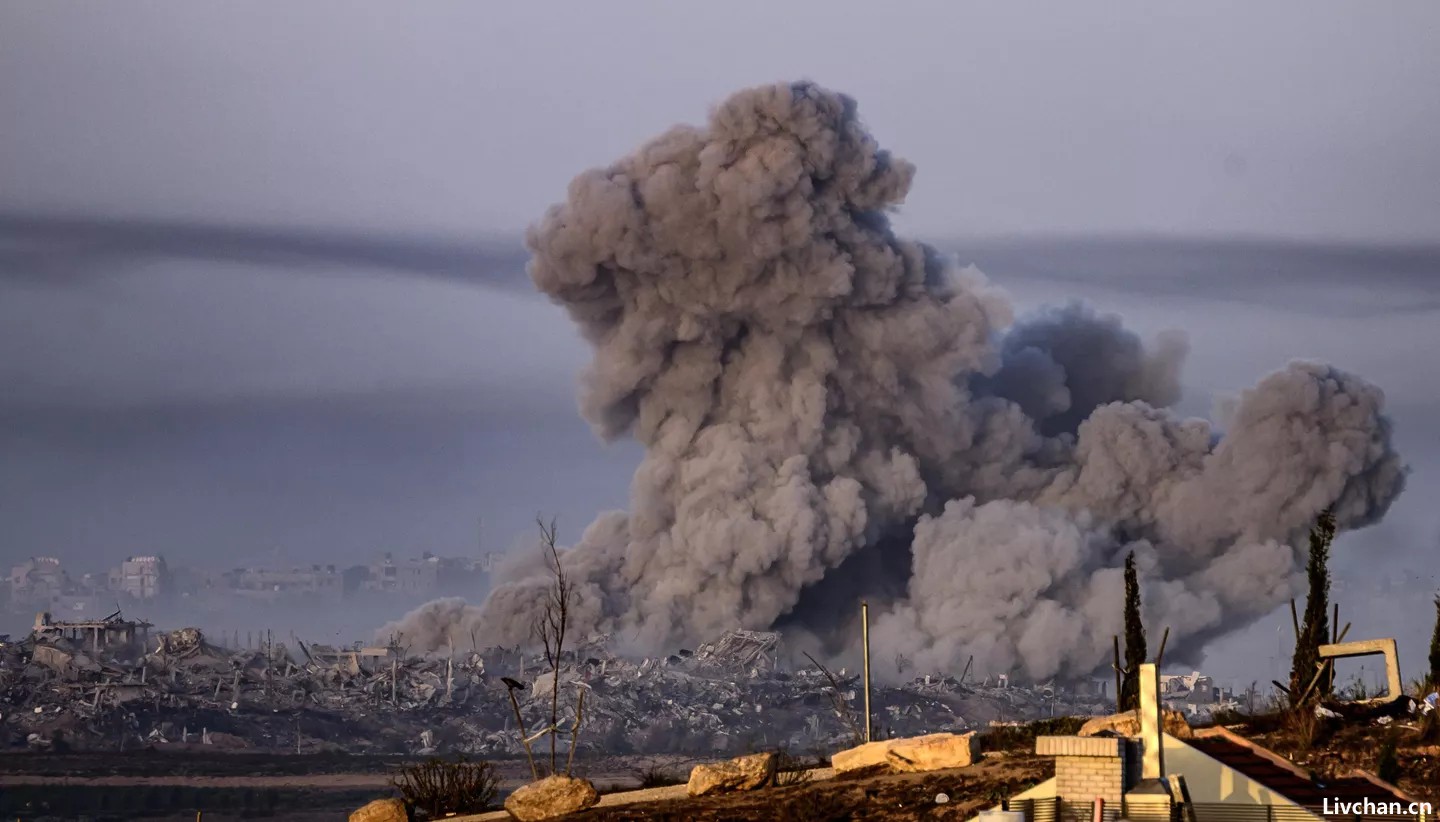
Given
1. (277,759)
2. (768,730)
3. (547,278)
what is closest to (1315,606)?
(547,278)

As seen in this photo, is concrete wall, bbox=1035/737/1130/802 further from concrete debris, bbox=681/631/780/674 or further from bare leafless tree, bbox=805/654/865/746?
concrete debris, bbox=681/631/780/674

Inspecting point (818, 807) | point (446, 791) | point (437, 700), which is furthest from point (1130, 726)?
point (437, 700)

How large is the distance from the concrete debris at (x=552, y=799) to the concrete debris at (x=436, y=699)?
247 feet

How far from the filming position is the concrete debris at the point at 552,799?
106ft

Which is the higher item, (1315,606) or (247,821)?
(1315,606)

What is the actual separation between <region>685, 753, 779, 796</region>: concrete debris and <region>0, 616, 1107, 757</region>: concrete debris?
2975 inches

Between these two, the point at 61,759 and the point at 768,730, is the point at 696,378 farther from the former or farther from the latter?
the point at 61,759

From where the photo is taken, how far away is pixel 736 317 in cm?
10075

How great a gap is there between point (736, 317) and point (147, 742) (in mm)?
50730

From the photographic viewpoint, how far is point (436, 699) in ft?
438

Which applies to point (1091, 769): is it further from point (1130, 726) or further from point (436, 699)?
point (436, 699)

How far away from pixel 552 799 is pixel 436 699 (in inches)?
4038

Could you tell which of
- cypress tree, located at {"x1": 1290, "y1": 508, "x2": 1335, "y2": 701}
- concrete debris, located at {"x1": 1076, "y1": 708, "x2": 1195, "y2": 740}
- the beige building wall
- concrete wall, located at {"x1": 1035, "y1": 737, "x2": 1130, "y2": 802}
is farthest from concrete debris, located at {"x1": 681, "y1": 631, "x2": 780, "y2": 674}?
concrete wall, located at {"x1": 1035, "y1": 737, "x2": 1130, "y2": 802}

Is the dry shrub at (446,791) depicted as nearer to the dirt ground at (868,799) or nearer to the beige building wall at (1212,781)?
the dirt ground at (868,799)
